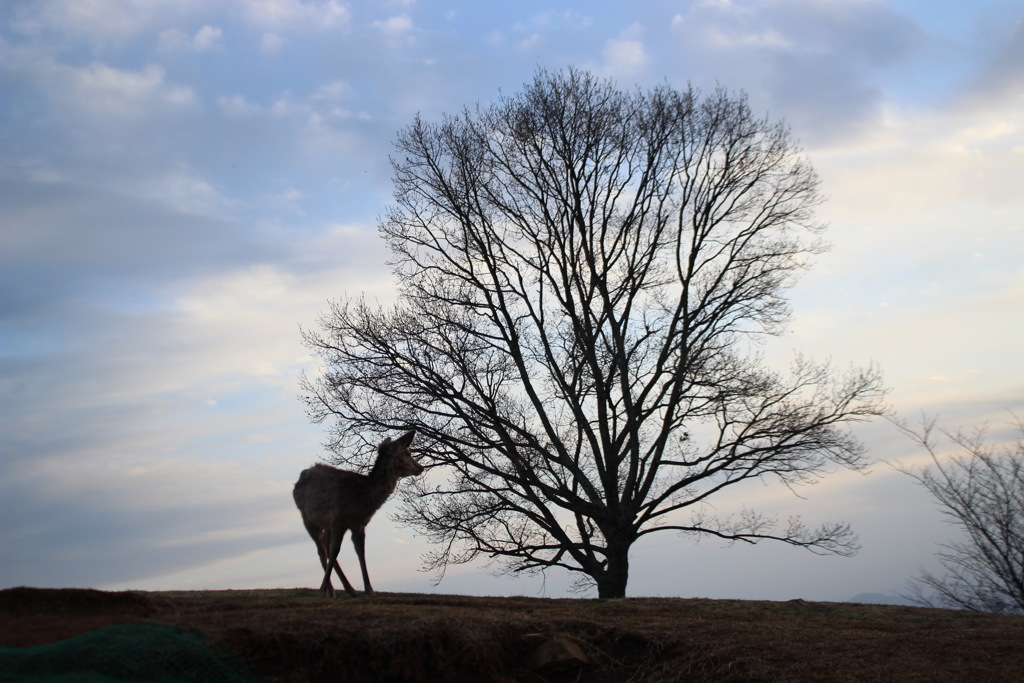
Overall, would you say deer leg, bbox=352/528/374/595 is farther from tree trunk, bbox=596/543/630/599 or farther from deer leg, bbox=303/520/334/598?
tree trunk, bbox=596/543/630/599

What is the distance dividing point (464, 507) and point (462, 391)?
2.55 metres

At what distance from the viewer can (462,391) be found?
17.9m

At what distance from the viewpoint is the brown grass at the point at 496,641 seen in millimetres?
7371

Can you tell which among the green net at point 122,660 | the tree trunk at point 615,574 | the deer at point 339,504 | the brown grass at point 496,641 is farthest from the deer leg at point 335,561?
the tree trunk at point 615,574

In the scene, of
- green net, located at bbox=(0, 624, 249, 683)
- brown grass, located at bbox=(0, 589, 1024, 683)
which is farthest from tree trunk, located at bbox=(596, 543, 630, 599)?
green net, located at bbox=(0, 624, 249, 683)

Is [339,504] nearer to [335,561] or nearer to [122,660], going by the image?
[335,561]

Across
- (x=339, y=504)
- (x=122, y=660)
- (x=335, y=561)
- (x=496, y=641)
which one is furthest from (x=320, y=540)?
(x=122, y=660)

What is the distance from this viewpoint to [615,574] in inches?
688

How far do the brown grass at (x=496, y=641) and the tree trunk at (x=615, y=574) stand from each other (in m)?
6.93

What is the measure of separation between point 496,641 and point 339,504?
412 cm

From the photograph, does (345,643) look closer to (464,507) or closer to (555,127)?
(464,507)

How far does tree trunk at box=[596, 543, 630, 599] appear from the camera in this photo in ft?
57.1

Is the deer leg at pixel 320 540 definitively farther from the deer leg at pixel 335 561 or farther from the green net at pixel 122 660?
the green net at pixel 122 660

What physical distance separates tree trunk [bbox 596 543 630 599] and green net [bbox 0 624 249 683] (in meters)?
11.8
